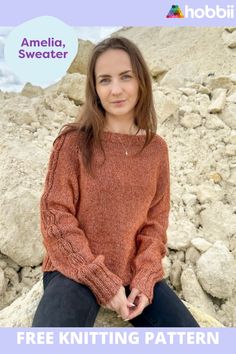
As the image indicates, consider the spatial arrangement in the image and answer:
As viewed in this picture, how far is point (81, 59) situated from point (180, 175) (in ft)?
4.61

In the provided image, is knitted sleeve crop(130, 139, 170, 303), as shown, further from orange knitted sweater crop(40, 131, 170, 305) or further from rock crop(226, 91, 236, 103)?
rock crop(226, 91, 236, 103)

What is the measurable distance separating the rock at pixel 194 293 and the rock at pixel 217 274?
0.10ft

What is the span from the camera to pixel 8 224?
2129 mm

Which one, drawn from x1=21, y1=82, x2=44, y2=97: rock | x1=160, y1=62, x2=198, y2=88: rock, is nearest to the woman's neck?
x1=21, y1=82, x2=44, y2=97: rock

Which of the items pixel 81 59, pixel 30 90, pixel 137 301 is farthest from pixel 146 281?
pixel 81 59

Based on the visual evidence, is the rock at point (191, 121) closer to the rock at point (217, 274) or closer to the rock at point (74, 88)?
the rock at point (74, 88)

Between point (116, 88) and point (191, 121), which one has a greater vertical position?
point (116, 88)

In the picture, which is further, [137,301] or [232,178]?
[232,178]

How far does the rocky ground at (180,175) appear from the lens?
2096 millimetres

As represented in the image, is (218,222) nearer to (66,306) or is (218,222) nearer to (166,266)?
(166,266)

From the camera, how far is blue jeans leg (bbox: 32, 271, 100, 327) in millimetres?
1166

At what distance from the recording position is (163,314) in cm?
130
